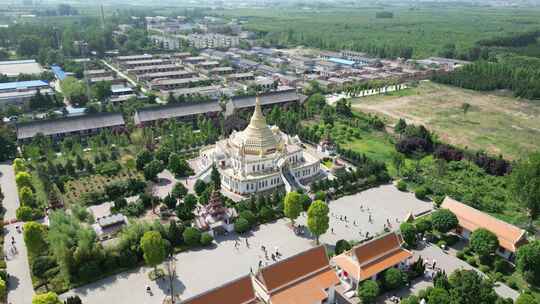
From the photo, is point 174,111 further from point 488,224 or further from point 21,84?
point 488,224

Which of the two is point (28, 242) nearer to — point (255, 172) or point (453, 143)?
point (255, 172)

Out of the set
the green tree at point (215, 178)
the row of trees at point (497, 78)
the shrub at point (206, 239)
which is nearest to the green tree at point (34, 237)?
the shrub at point (206, 239)

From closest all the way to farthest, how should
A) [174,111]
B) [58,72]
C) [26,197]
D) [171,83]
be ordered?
[26,197]
[174,111]
[171,83]
[58,72]

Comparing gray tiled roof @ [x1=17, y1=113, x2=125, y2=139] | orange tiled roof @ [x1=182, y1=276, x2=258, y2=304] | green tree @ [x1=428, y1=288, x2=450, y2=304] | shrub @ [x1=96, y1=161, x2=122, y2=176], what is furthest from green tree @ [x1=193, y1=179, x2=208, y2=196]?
green tree @ [x1=428, y1=288, x2=450, y2=304]

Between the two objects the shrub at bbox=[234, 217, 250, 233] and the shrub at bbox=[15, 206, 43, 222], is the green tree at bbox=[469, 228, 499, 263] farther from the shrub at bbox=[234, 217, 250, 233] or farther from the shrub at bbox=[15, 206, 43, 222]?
the shrub at bbox=[15, 206, 43, 222]

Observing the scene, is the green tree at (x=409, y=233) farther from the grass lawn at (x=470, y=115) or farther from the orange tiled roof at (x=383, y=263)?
the grass lawn at (x=470, y=115)

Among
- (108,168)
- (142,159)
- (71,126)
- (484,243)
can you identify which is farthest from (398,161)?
(71,126)
